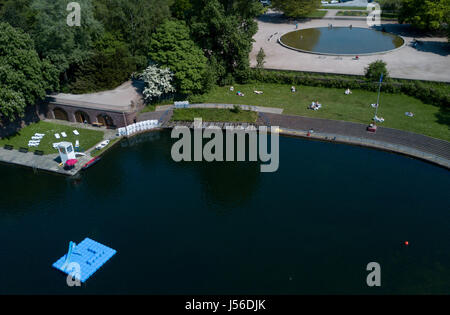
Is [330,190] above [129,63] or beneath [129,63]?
beneath

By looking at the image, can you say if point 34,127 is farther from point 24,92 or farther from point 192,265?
point 192,265

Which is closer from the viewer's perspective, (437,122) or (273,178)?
(273,178)

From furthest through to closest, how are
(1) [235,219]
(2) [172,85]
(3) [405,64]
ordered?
(3) [405,64] < (2) [172,85] < (1) [235,219]

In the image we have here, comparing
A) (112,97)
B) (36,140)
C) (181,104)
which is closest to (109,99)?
(112,97)

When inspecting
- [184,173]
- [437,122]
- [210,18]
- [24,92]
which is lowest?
[184,173]

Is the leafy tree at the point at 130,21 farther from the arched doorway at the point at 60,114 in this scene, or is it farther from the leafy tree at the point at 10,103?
the leafy tree at the point at 10,103

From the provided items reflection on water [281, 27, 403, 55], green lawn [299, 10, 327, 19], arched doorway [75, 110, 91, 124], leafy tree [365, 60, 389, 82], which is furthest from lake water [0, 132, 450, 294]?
green lawn [299, 10, 327, 19]

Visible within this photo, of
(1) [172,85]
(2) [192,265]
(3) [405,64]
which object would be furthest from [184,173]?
(3) [405,64]
